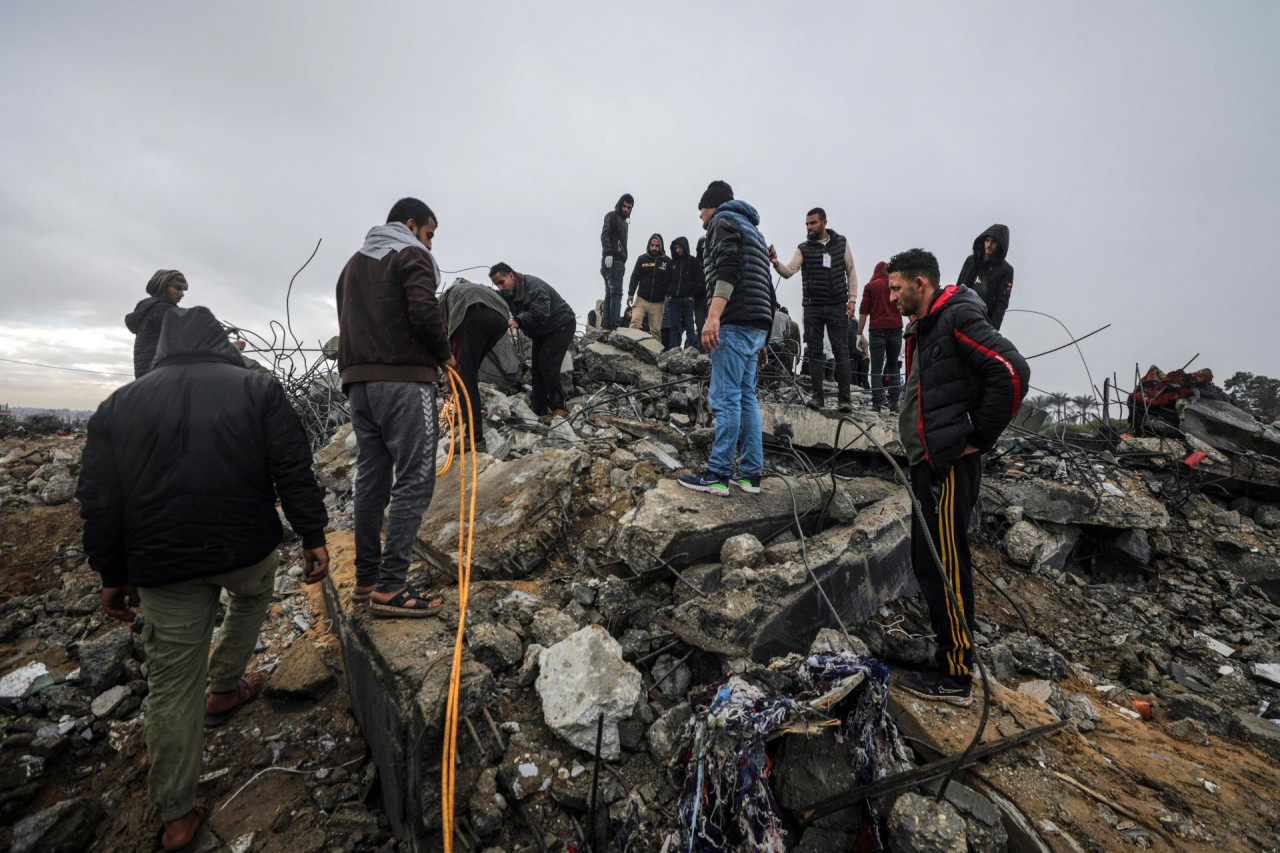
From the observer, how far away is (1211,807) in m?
2.01

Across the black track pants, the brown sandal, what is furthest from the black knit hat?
the brown sandal

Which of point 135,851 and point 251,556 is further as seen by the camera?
point 251,556

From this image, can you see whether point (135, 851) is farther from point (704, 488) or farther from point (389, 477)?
point (704, 488)

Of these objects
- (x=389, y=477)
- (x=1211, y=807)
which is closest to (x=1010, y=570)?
(x=1211, y=807)

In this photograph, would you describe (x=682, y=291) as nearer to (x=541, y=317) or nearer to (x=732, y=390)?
(x=541, y=317)

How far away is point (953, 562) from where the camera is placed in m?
2.38

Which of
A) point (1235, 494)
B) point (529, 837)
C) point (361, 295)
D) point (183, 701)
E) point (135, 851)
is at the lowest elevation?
point (135, 851)

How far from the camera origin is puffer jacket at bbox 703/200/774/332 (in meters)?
3.21

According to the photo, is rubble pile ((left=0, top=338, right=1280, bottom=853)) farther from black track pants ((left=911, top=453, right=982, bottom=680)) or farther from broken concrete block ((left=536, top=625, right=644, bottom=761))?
black track pants ((left=911, top=453, right=982, bottom=680))

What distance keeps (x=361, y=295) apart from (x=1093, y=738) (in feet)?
Result: 14.0

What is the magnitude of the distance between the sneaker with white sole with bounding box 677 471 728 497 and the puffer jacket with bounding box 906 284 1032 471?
1279mm

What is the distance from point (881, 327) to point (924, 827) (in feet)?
18.1

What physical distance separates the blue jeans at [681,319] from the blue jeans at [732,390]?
4609 millimetres

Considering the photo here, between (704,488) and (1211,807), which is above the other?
(704,488)
